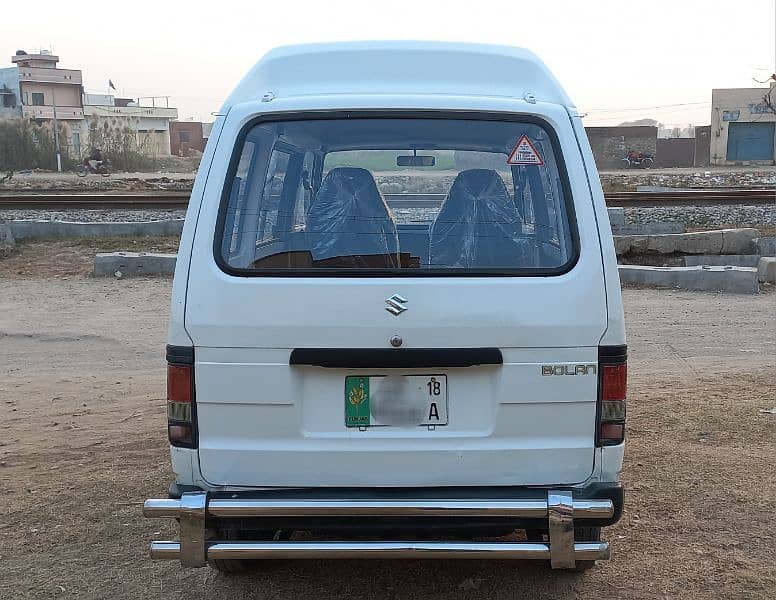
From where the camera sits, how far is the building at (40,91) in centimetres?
6638

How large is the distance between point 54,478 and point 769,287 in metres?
9.28

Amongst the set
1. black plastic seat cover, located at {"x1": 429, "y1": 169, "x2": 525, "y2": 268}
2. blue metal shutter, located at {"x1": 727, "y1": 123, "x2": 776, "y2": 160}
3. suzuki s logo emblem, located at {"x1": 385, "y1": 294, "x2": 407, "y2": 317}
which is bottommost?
suzuki s logo emblem, located at {"x1": 385, "y1": 294, "x2": 407, "y2": 317}

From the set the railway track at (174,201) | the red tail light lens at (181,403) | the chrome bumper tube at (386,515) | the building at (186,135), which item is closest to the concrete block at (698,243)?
the railway track at (174,201)

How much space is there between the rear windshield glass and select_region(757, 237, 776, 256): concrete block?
33.8ft

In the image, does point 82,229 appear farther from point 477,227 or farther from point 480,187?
point 477,227

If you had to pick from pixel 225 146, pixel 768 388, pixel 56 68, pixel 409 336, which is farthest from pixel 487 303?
pixel 56 68

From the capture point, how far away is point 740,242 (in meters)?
12.7

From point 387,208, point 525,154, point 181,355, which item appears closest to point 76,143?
point 387,208

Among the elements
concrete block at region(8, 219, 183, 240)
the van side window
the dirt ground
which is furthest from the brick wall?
the van side window

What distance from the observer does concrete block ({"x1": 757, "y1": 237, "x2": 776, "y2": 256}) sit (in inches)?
496

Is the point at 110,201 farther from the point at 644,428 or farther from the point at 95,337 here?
the point at 644,428

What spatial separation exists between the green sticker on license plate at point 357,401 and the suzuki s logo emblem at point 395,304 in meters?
0.28

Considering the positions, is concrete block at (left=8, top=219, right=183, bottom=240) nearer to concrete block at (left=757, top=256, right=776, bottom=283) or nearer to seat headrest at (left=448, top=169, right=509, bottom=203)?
concrete block at (left=757, top=256, right=776, bottom=283)

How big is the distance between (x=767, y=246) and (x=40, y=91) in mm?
69425
